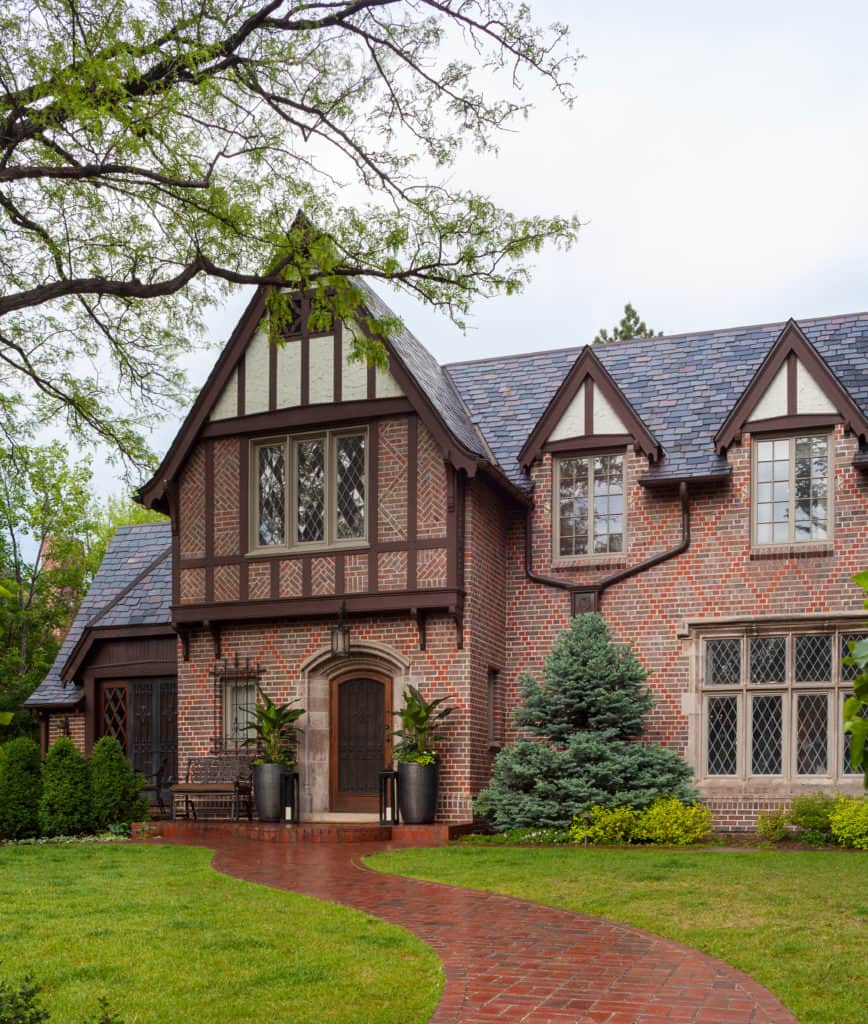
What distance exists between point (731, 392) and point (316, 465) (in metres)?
6.61

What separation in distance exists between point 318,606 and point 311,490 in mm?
1918

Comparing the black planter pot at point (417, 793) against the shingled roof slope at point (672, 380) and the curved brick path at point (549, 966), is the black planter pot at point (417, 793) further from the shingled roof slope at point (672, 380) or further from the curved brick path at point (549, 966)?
the curved brick path at point (549, 966)

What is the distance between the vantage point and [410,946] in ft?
27.9

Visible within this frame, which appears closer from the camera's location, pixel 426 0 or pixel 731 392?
pixel 426 0

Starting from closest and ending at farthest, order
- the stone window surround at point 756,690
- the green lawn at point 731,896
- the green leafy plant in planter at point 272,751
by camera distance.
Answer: the green lawn at point 731,896
the stone window surround at point 756,690
the green leafy plant in planter at point 272,751

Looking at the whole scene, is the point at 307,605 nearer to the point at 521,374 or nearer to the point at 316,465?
the point at 316,465

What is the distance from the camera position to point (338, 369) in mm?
19312

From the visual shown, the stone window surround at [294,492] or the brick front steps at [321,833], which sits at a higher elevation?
the stone window surround at [294,492]

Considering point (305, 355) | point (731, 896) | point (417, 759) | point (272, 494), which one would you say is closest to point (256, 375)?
point (305, 355)

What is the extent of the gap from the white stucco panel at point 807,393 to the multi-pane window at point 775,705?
127 inches

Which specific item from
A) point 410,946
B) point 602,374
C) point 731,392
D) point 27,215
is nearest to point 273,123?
point 27,215

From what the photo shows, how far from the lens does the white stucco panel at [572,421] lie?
19375mm

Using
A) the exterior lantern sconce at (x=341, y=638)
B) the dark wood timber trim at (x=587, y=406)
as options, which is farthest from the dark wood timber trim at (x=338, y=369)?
the exterior lantern sconce at (x=341, y=638)

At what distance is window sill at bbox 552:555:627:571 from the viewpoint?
1905 centimetres
